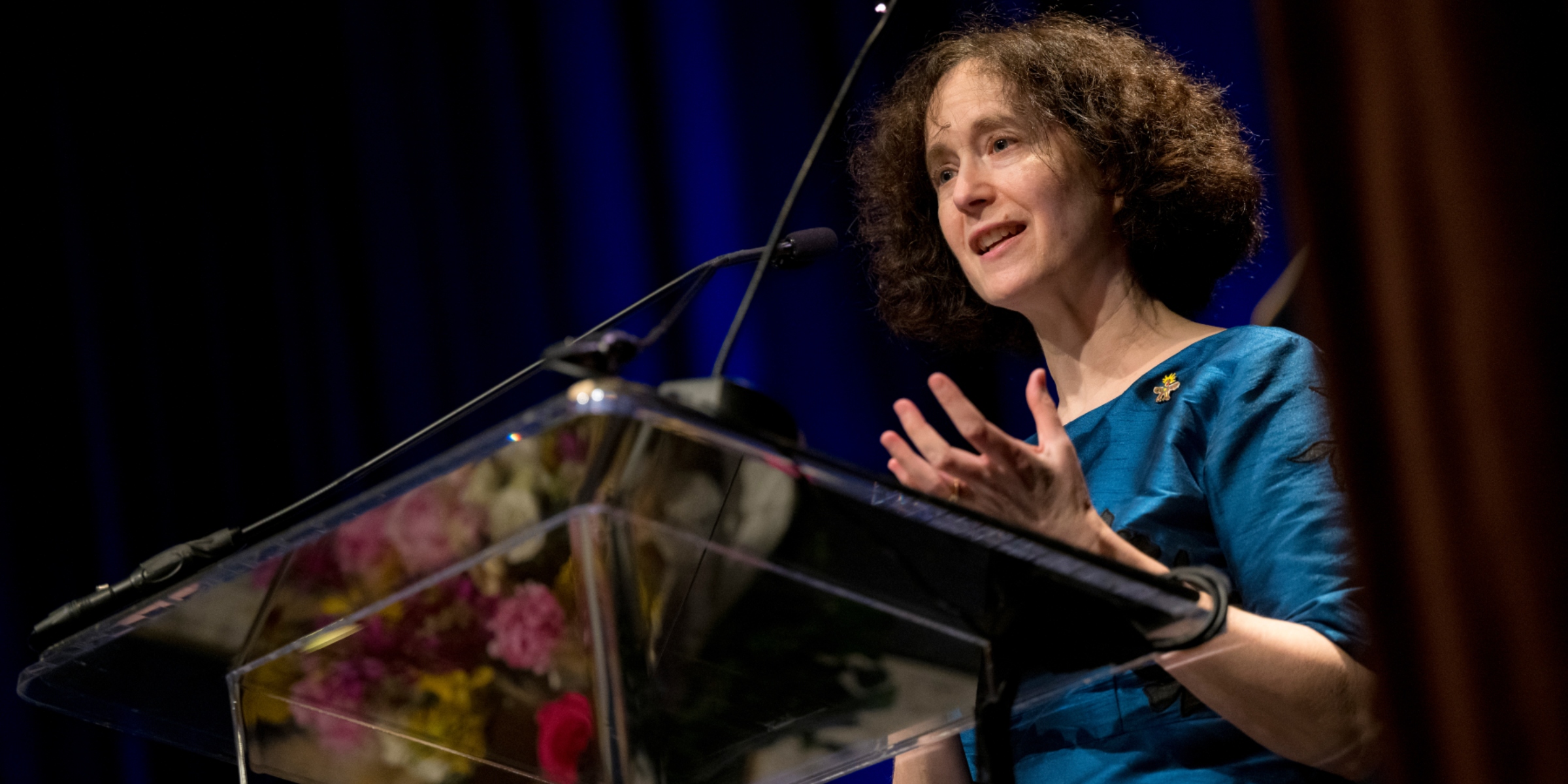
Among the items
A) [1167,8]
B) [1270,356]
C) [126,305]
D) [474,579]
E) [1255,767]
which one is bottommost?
[1255,767]

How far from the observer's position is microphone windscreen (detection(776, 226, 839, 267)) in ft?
4.71

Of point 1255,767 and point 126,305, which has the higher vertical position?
point 126,305

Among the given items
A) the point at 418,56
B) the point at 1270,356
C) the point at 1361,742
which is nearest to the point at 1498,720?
the point at 1361,742

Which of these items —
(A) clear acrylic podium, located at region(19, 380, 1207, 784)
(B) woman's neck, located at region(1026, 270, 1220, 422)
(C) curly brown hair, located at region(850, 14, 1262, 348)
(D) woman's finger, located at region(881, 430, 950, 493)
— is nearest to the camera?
(A) clear acrylic podium, located at region(19, 380, 1207, 784)

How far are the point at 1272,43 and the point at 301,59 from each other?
3.18 metres

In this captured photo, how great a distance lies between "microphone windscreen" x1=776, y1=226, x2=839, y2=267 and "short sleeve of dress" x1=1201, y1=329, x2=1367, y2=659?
1.53 feet

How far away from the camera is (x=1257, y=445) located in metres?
1.38

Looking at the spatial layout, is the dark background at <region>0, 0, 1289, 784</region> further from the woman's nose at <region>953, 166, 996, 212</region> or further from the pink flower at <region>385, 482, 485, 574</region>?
the pink flower at <region>385, 482, 485, 574</region>

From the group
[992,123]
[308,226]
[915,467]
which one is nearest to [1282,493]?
[915,467]

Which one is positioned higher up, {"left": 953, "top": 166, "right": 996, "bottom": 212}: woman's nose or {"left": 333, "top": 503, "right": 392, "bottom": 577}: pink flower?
{"left": 953, "top": 166, "right": 996, "bottom": 212}: woman's nose

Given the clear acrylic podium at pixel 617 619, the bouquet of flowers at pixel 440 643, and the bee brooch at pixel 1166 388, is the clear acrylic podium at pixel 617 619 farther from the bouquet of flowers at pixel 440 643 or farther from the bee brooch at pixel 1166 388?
the bee brooch at pixel 1166 388

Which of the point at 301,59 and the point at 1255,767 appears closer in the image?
the point at 1255,767

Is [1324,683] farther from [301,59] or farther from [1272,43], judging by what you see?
[301,59]

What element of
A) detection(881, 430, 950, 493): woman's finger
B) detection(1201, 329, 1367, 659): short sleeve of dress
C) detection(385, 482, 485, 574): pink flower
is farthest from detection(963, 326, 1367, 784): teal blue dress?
detection(385, 482, 485, 574): pink flower
